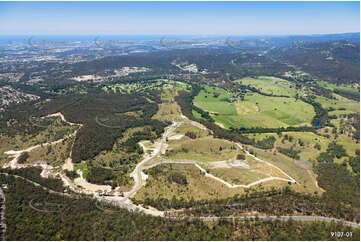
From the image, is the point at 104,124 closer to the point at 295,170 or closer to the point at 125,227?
the point at 125,227

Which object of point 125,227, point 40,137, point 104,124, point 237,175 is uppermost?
point 104,124

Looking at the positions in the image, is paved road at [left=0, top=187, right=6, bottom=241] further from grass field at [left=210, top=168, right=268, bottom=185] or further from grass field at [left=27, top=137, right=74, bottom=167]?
grass field at [left=210, top=168, right=268, bottom=185]

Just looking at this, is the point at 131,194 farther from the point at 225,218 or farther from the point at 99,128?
the point at 99,128

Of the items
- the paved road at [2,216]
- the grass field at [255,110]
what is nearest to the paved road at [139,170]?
the paved road at [2,216]

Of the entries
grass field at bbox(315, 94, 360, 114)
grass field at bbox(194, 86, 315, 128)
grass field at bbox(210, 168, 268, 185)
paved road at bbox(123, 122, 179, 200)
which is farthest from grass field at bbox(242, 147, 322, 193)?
grass field at bbox(315, 94, 360, 114)

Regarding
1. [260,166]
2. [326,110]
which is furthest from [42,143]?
[326,110]

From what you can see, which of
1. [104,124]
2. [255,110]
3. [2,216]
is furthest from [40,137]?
[255,110]

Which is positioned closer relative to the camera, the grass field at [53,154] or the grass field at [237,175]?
the grass field at [237,175]

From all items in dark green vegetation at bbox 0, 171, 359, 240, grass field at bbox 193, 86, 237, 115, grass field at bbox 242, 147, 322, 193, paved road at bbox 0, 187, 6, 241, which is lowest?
paved road at bbox 0, 187, 6, 241

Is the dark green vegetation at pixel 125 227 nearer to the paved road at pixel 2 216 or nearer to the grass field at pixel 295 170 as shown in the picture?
the paved road at pixel 2 216
